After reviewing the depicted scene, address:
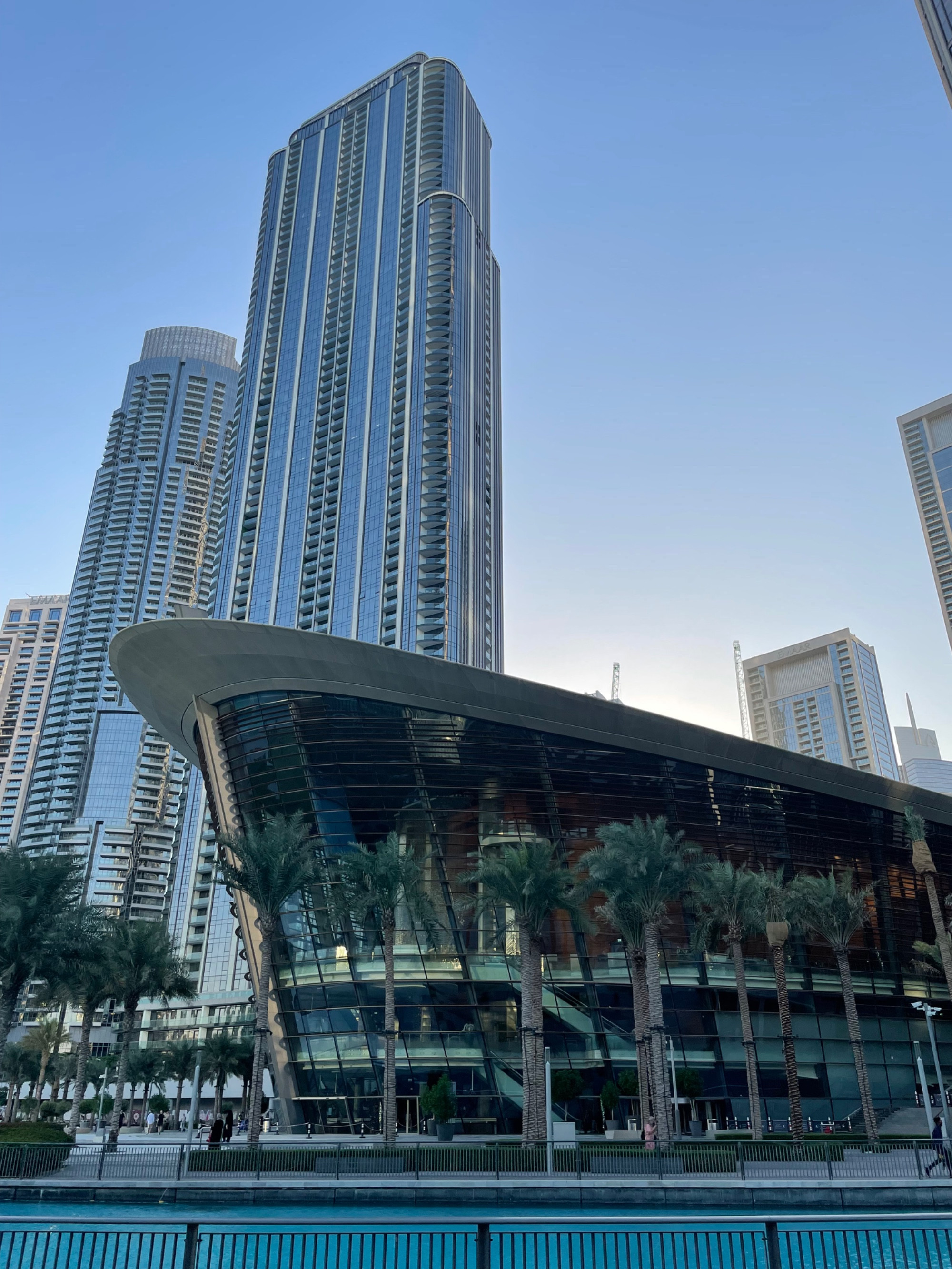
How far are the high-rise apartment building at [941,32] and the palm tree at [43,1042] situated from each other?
9313cm

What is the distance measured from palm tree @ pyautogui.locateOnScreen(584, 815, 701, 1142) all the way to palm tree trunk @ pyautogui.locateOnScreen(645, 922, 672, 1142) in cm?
3

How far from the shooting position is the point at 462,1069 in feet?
151

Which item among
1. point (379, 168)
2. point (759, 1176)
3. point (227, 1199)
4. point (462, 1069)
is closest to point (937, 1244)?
point (759, 1176)

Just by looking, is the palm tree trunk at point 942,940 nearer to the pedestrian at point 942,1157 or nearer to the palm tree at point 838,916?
the palm tree at point 838,916

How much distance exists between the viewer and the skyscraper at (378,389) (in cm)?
11862

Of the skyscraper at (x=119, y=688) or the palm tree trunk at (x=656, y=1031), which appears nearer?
the palm tree trunk at (x=656, y=1031)

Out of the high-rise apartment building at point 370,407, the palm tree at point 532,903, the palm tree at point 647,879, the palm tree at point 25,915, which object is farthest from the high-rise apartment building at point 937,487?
the palm tree at point 25,915

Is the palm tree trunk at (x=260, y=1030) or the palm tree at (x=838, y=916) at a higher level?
the palm tree at (x=838, y=916)

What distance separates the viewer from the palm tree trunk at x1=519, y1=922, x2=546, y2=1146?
35.6 m

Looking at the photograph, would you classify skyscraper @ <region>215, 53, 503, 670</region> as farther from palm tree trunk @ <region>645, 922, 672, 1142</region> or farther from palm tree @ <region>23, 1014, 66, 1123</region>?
palm tree trunk @ <region>645, 922, 672, 1142</region>

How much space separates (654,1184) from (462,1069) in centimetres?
2320

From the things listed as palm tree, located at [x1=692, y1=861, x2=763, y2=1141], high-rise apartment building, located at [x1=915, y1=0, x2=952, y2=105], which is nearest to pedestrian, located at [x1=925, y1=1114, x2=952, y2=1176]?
palm tree, located at [x1=692, y1=861, x2=763, y2=1141]

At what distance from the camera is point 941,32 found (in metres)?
45.5

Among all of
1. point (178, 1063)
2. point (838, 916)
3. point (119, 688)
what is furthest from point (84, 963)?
point (119, 688)
